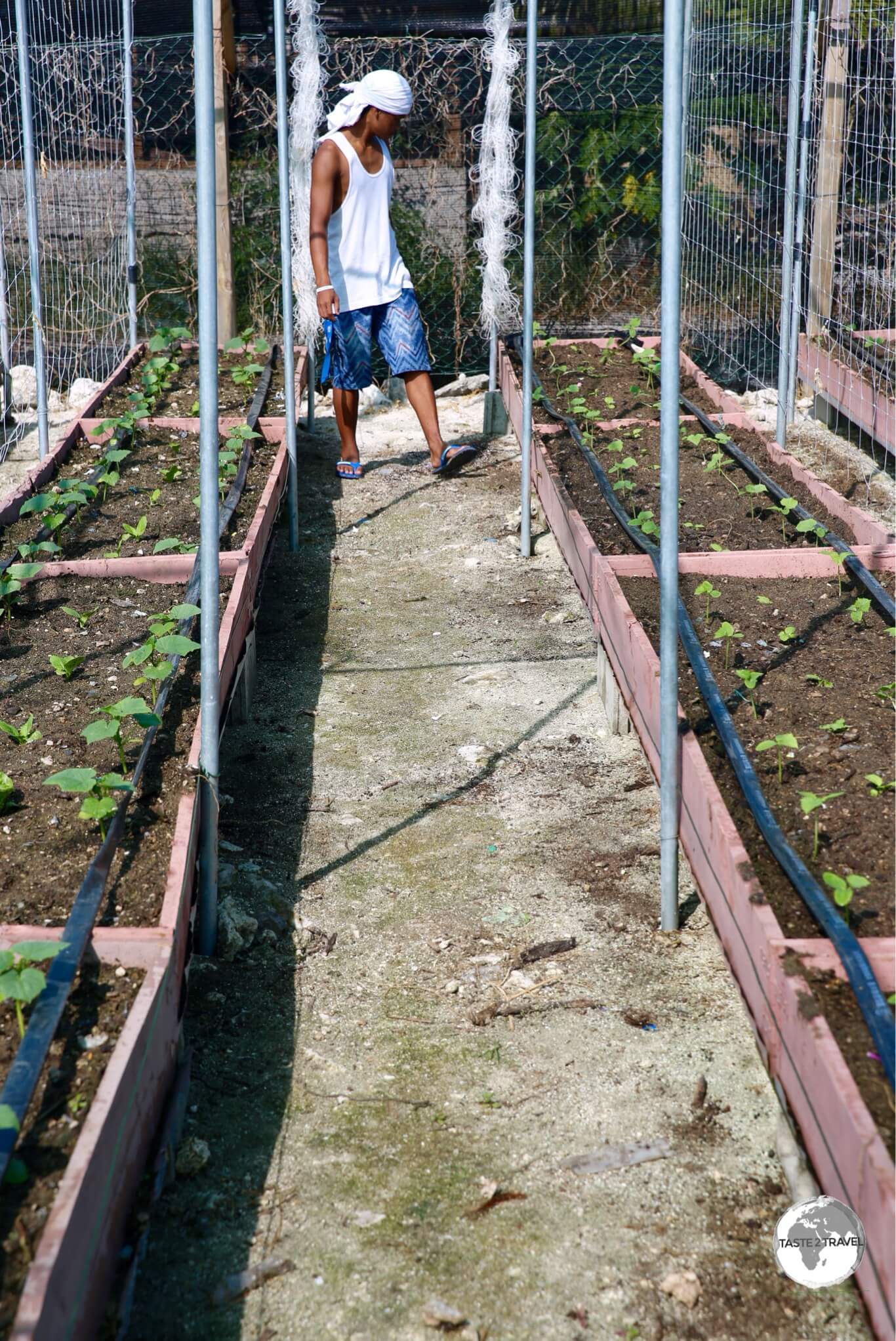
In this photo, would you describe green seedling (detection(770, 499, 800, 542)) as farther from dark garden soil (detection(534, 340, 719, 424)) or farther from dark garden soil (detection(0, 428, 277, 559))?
dark garden soil (detection(0, 428, 277, 559))

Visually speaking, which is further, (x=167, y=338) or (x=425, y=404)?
(x=167, y=338)

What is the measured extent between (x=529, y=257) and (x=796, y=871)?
277cm

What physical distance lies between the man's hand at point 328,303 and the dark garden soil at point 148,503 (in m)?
0.60

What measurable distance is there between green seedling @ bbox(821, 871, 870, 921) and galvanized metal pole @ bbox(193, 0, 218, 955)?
119 centimetres

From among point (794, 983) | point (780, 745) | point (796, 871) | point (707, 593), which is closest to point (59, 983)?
point (794, 983)

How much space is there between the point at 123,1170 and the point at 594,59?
752 centimetres

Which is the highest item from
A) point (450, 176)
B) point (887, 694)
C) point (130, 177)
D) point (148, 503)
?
point (450, 176)

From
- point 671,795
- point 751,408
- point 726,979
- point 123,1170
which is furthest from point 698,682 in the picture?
point 751,408

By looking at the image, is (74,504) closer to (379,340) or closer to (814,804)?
(379,340)

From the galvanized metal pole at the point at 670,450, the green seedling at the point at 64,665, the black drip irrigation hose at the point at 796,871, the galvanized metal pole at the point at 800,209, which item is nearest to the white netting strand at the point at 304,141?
the galvanized metal pole at the point at 800,209

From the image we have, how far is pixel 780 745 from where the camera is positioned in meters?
2.69

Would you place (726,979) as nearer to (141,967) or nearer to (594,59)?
(141,967)

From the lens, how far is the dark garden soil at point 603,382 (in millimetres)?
5859

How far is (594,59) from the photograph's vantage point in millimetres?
7680
